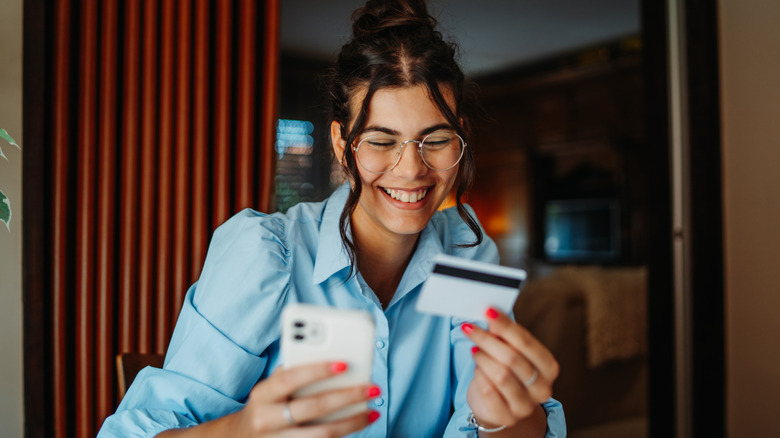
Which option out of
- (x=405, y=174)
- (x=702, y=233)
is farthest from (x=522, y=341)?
(x=702, y=233)

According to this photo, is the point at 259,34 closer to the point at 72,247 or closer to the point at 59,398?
the point at 72,247

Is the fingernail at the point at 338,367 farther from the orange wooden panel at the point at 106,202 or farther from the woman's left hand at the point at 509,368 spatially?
the orange wooden panel at the point at 106,202

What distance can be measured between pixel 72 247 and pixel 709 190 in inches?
82.1

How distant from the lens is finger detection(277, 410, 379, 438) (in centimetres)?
64

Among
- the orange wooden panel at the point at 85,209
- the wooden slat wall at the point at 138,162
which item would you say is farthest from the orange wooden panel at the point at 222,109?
the orange wooden panel at the point at 85,209

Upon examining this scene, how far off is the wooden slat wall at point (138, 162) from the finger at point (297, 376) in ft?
3.75

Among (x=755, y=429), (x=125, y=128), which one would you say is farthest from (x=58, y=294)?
(x=755, y=429)

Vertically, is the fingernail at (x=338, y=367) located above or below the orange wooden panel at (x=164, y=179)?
below

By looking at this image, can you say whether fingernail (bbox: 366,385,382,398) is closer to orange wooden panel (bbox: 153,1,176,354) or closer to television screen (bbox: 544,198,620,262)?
orange wooden panel (bbox: 153,1,176,354)

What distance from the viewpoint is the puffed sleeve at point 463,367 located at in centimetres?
103

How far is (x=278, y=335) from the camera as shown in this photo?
1.03 meters

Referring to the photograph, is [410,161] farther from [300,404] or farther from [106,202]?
[106,202]

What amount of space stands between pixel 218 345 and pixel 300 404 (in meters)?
0.36

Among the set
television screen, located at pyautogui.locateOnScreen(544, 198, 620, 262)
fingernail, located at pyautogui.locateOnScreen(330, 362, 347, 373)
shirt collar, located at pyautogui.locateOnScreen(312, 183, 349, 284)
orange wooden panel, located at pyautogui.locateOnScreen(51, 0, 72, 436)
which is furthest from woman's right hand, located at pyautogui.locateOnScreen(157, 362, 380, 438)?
television screen, located at pyautogui.locateOnScreen(544, 198, 620, 262)
